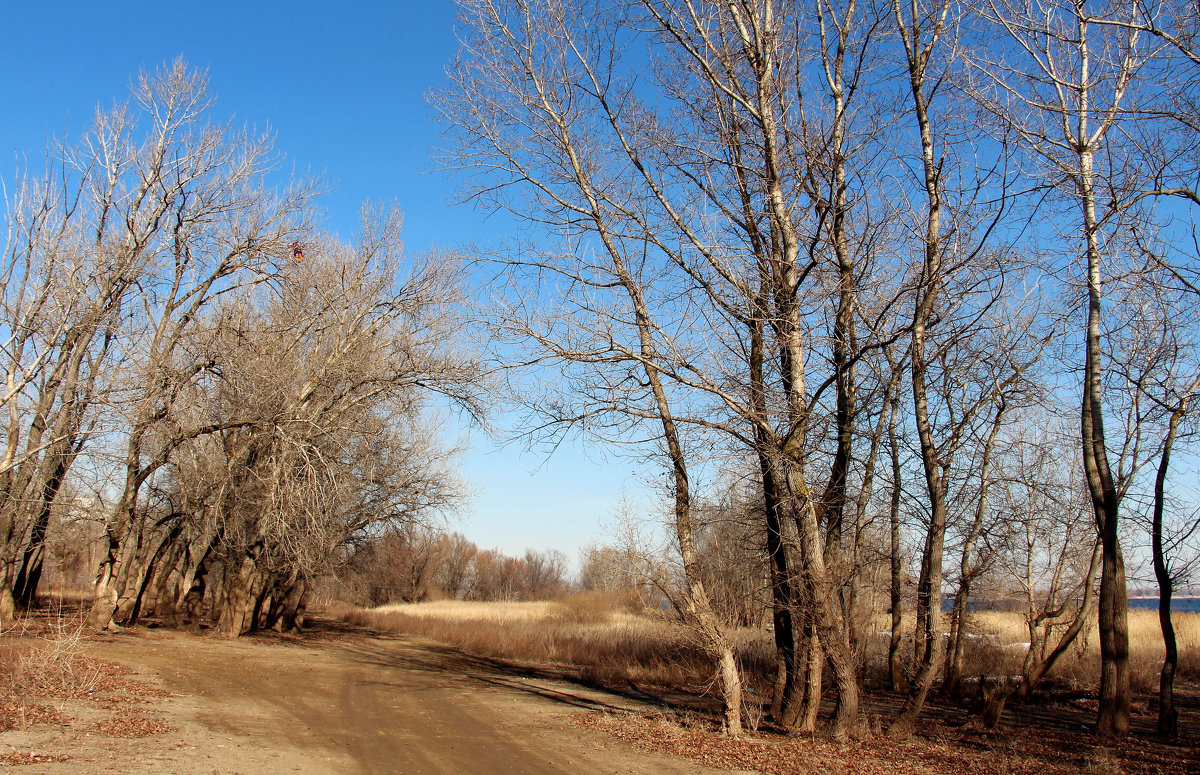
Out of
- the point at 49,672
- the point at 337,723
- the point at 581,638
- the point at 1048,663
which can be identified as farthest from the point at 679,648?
the point at 49,672

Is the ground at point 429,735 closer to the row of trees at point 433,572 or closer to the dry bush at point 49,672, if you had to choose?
the dry bush at point 49,672

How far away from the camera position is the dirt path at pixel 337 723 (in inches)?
281

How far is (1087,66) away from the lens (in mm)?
9898

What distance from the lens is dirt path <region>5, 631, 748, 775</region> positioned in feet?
23.4

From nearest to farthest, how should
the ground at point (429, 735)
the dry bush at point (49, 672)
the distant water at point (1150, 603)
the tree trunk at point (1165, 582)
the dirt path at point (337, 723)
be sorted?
1. the dirt path at point (337, 723)
2. the ground at point (429, 735)
3. the dry bush at point (49, 672)
4. the tree trunk at point (1165, 582)
5. the distant water at point (1150, 603)

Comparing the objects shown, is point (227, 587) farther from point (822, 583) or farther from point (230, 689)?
point (822, 583)

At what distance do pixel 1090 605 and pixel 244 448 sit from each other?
17.4 m

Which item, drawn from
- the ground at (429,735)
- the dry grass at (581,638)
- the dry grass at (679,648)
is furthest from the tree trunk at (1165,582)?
the dry grass at (581,638)

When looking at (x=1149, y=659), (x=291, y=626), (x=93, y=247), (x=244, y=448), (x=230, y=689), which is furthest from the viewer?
(x=291, y=626)

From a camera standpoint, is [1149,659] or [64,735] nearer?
[64,735]

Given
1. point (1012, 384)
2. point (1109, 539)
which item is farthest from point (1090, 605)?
point (1012, 384)

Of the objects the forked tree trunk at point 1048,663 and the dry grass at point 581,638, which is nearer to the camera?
the forked tree trunk at point 1048,663

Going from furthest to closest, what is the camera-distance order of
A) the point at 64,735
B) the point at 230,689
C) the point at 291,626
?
the point at 291,626 → the point at 230,689 → the point at 64,735

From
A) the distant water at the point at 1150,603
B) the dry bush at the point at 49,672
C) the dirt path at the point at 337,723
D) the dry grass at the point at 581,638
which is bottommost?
the dry grass at the point at 581,638
